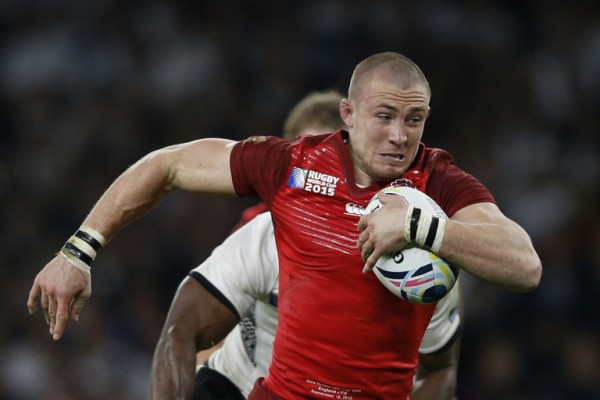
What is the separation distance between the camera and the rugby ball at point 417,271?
12.1ft

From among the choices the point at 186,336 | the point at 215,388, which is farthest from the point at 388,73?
the point at 215,388

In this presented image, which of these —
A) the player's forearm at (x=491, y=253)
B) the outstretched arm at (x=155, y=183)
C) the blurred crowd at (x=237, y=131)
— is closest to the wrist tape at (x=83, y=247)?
the outstretched arm at (x=155, y=183)

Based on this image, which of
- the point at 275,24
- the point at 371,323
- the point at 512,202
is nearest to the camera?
the point at 371,323

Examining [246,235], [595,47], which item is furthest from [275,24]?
[246,235]

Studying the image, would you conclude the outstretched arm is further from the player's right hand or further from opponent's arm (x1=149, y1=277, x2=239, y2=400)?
opponent's arm (x1=149, y1=277, x2=239, y2=400)

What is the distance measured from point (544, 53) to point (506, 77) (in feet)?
1.27

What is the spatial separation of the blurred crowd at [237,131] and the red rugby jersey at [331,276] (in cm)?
374

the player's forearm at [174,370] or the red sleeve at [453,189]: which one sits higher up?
the red sleeve at [453,189]

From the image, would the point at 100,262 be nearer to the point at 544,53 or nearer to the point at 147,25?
the point at 147,25

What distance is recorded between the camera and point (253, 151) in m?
4.16

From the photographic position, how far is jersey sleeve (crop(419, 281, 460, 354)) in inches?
187

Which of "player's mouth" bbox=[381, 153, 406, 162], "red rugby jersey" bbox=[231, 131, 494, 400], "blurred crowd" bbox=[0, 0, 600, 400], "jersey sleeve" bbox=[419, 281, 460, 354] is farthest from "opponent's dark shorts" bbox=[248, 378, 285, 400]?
"blurred crowd" bbox=[0, 0, 600, 400]

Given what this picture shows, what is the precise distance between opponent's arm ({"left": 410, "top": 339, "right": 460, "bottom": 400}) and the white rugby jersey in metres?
0.07

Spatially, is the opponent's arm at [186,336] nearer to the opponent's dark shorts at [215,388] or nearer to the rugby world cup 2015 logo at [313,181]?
the opponent's dark shorts at [215,388]
